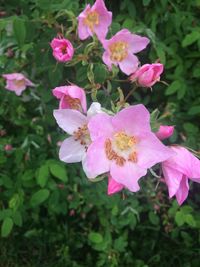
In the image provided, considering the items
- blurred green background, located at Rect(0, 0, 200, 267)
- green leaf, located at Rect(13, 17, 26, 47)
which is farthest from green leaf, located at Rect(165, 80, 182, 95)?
green leaf, located at Rect(13, 17, 26, 47)

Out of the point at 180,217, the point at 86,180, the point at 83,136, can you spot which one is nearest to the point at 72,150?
the point at 83,136

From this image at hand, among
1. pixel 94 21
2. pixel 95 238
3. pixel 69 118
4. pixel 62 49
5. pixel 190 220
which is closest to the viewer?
pixel 69 118

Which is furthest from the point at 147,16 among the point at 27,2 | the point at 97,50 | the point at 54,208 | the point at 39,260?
the point at 39,260

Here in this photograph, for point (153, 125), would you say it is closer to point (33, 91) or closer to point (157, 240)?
point (33, 91)

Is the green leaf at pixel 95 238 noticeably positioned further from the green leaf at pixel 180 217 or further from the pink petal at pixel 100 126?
the pink petal at pixel 100 126

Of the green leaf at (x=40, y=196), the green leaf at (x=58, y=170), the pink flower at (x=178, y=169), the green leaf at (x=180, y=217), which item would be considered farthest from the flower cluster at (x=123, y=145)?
the green leaf at (x=180, y=217)

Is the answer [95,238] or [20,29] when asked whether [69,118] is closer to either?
[20,29]
